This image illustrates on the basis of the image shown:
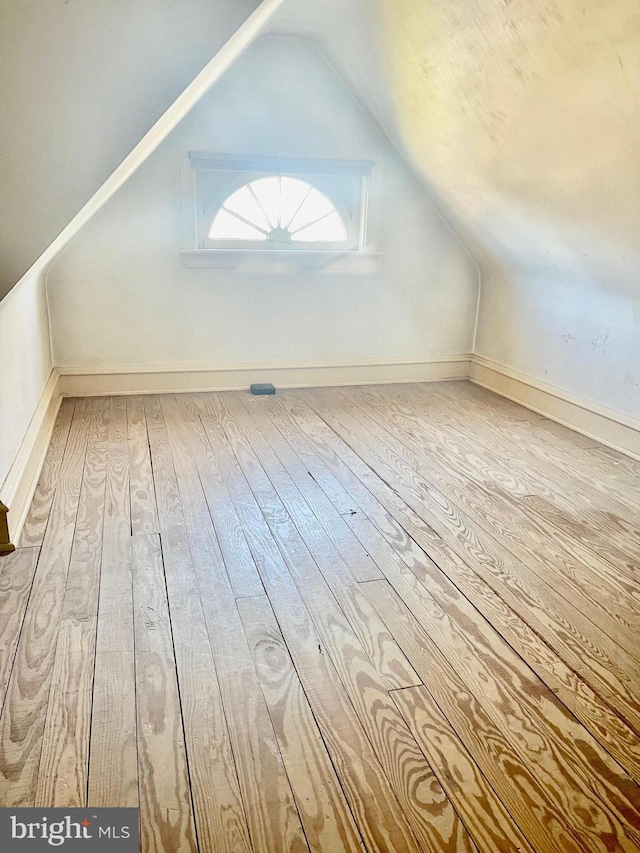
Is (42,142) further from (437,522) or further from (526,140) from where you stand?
(526,140)

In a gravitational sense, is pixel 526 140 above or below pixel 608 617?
above

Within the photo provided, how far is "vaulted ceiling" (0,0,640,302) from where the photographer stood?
4.22ft

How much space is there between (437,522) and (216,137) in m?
2.54

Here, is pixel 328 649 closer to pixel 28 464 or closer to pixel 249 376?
pixel 28 464

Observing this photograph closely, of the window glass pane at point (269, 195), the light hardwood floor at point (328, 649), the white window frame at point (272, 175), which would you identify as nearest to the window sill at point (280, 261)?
the white window frame at point (272, 175)

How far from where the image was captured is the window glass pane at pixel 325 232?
393cm

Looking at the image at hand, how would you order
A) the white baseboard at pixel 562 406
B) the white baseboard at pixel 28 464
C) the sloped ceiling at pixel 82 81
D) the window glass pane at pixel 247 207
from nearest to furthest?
the sloped ceiling at pixel 82 81 < the white baseboard at pixel 28 464 < the white baseboard at pixel 562 406 < the window glass pane at pixel 247 207

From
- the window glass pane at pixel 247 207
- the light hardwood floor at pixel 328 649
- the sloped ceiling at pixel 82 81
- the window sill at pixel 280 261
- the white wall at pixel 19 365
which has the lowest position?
the light hardwood floor at pixel 328 649

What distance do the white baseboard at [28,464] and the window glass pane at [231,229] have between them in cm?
133

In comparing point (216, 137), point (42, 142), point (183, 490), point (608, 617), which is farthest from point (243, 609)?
point (216, 137)

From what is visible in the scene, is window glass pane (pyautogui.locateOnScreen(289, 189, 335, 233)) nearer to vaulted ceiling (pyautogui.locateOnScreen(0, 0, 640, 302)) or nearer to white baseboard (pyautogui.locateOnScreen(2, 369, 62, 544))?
vaulted ceiling (pyautogui.locateOnScreen(0, 0, 640, 302))

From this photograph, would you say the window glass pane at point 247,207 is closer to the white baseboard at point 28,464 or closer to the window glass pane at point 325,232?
the window glass pane at point 325,232

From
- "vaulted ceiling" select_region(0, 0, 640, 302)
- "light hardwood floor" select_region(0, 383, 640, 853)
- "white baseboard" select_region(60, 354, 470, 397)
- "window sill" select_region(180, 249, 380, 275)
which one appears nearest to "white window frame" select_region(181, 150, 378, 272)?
"window sill" select_region(180, 249, 380, 275)

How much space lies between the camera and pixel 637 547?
2197mm
